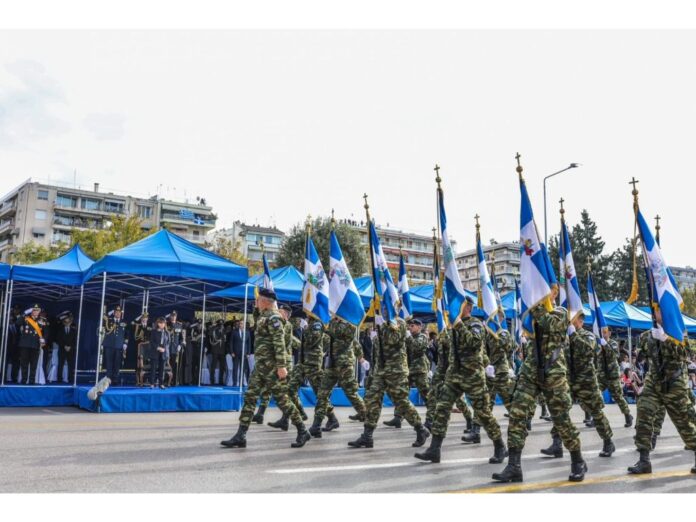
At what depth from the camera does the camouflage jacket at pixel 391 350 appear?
9453mm

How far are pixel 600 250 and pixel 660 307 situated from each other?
5458 cm

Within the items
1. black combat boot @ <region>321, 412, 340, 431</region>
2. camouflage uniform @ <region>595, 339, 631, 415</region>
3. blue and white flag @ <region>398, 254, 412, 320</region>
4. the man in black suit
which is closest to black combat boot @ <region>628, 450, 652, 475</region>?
blue and white flag @ <region>398, 254, 412, 320</region>

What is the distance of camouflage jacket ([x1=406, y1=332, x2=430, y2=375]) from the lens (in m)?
11.7

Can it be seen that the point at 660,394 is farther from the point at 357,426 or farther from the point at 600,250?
the point at 600,250

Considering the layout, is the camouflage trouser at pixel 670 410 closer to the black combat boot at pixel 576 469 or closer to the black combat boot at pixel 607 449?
the black combat boot at pixel 576 469

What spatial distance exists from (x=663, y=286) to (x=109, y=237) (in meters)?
37.1

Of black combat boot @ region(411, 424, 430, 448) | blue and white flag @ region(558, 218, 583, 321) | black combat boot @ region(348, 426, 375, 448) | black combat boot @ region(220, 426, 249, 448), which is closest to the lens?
black combat boot @ region(220, 426, 249, 448)

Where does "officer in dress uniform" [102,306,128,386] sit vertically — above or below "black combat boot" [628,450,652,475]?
above

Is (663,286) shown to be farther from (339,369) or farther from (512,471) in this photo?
(339,369)

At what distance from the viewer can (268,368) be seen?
8773 millimetres

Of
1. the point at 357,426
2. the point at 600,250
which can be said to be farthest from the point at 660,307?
the point at 600,250

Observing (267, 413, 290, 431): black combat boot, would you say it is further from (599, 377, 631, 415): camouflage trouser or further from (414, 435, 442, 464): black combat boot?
(599, 377, 631, 415): camouflage trouser

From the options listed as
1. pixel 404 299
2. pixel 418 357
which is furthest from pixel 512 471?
pixel 404 299

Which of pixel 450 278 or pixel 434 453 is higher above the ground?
pixel 450 278
